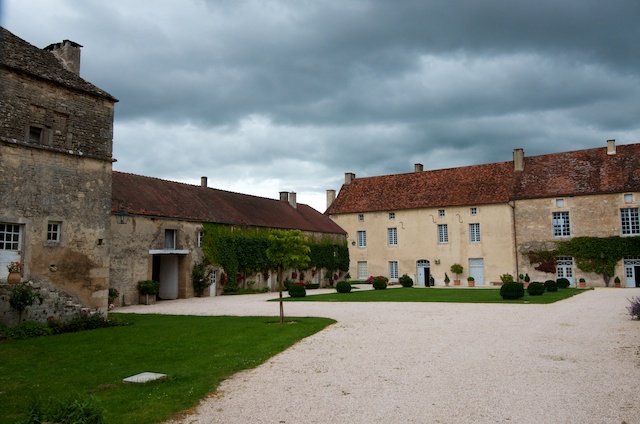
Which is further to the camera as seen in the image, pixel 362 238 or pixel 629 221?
pixel 362 238

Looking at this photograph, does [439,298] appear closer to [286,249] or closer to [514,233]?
[286,249]

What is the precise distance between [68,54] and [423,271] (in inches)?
1069

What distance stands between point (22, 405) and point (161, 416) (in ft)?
6.45

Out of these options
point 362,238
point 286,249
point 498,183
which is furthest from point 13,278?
point 498,183

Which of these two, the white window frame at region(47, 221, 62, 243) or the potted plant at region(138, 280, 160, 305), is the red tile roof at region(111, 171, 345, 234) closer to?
the potted plant at region(138, 280, 160, 305)

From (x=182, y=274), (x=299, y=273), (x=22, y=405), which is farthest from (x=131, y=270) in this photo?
(x=22, y=405)

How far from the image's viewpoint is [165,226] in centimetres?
2306

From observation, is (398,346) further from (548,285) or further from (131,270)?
(548,285)

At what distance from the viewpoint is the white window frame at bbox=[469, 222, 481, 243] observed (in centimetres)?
3398

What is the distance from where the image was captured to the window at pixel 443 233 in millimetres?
35172

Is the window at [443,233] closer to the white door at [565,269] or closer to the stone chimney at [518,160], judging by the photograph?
the stone chimney at [518,160]

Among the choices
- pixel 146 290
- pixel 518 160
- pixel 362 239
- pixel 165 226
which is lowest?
pixel 146 290

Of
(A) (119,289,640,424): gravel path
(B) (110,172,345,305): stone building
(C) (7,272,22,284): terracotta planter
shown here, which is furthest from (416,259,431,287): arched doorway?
(C) (7,272,22,284): terracotta planter

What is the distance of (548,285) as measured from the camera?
2470 cm
